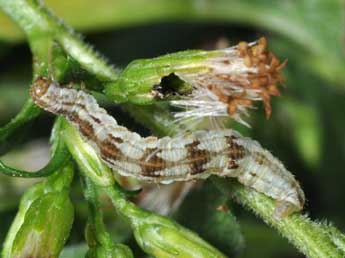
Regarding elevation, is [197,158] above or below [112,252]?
above

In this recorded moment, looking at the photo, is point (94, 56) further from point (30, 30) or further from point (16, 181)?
point (16, 181)

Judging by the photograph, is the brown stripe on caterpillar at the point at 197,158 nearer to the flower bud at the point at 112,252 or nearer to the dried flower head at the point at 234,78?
the dried flower head at the point at 234,78

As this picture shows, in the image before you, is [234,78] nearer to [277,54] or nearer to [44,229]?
[44,229]

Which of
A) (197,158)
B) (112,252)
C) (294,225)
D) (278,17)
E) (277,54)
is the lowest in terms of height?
(112,252)

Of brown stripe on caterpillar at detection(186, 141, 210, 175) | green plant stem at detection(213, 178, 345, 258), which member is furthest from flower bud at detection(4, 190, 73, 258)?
green plant stem at detection(213, 178, 345, 258)

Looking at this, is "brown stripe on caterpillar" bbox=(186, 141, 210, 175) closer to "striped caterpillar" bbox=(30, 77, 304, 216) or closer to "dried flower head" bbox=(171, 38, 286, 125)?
"striped caterpillar" bbox=(30, 77, 304, 216)

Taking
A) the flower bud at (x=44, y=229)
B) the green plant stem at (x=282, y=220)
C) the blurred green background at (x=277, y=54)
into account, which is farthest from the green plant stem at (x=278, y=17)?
the flower bud at (x=44, y=229)

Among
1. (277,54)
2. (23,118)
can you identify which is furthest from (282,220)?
(277,54)
